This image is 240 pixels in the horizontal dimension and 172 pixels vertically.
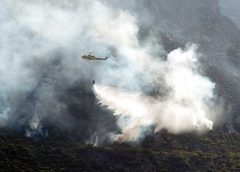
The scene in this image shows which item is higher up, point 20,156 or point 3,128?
point 3,128

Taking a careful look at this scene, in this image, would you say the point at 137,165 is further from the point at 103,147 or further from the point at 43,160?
the point at 43,160

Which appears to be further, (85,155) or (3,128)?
(3,128)

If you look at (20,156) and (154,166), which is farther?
(154,166)

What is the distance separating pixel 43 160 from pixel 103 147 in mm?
24338

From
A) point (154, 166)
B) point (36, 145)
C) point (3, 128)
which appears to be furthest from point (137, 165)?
point (3, 128)

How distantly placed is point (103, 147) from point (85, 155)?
10.9 meters

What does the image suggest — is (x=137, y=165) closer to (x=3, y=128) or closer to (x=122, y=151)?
(x=122, y=151)

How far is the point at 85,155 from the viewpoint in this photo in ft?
602

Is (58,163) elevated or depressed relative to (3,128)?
depressed

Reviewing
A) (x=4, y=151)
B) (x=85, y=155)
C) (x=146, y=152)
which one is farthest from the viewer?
(x=146, y=152)

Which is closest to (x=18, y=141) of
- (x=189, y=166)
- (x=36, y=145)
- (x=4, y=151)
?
(x=36, y=145)

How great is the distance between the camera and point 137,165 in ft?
604

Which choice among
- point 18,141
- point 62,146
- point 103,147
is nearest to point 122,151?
point 103,147

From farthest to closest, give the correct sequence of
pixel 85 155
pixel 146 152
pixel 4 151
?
pixel 146 152 → pixel 85 155 → pixel 4 151
